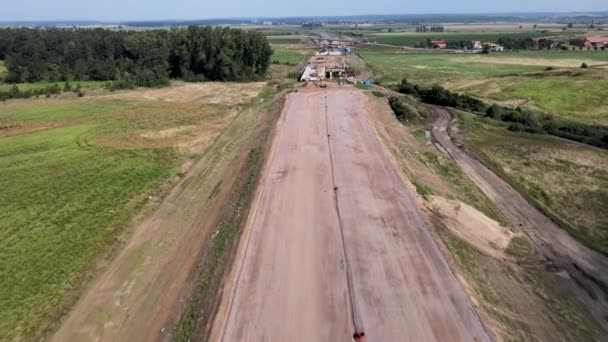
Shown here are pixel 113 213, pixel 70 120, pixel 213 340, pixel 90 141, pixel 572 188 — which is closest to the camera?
pixel 213 340

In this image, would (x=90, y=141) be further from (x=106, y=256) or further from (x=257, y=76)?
(x=257, y=76)

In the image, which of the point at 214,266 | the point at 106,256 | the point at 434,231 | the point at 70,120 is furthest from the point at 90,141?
the point at 434,231

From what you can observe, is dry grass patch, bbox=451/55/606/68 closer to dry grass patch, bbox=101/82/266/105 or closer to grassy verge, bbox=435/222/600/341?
dry grass patch, bbox=101/82/266/105

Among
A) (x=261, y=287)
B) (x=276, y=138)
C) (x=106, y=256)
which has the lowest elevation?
(x=106, y=256)

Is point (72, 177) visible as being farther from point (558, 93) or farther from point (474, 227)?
point (558, 93)

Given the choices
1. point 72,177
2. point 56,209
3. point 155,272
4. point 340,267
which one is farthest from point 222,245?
point 72,177

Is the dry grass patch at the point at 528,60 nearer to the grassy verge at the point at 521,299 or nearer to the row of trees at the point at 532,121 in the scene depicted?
the row of trees at the point at 532,121
